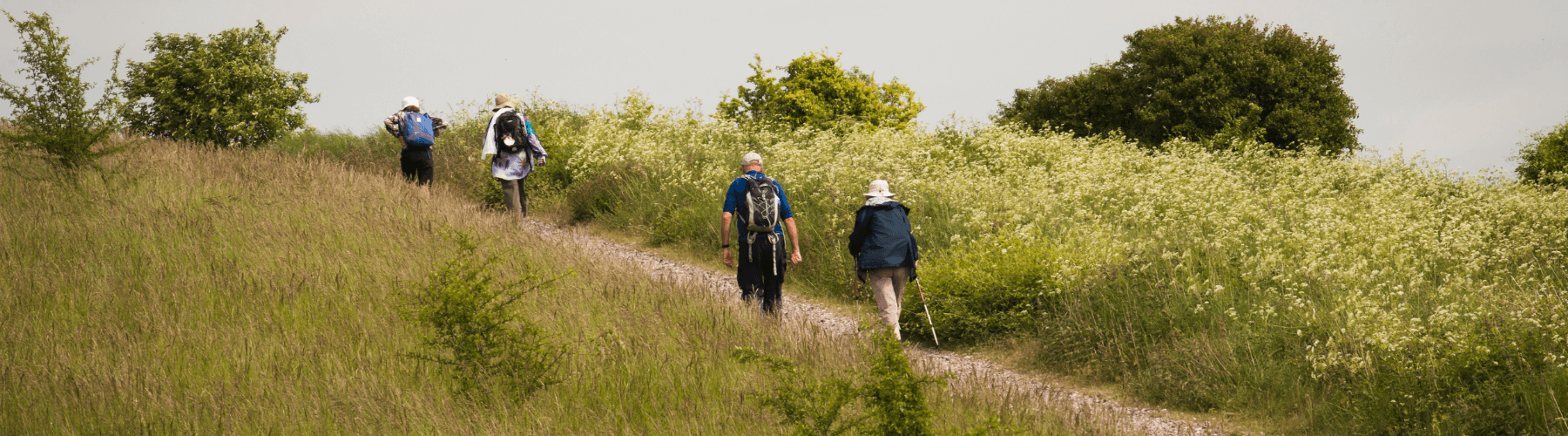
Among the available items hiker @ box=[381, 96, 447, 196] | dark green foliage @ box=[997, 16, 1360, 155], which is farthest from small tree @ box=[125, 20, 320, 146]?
dark green foliage @ box=[997, 16, 1360, 155]

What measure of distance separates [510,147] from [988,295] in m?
6.85

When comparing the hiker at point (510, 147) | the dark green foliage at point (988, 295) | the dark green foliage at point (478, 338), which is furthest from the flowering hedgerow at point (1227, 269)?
the dark green foliage at point (478, 338)

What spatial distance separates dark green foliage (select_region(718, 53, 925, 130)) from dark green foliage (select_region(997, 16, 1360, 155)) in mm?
5515

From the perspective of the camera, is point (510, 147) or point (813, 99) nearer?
point (510, 147)

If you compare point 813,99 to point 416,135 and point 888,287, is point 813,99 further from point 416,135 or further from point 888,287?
point 888,287

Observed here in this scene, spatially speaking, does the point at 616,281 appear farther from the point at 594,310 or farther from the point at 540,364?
the point at 540,364

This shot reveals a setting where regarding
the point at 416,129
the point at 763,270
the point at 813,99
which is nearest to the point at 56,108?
the point at 416,129

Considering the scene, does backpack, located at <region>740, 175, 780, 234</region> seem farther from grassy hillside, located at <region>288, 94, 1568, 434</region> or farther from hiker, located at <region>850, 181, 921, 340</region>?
grassy hillside, located at <region>288, 94, 1568, 434</region>

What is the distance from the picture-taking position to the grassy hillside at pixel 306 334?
196 inches

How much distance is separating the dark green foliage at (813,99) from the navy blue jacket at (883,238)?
49.9 ft

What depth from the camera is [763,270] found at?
8062 millimetres

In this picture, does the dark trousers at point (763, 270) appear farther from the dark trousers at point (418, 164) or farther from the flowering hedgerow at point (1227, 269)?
the dark trousers at point (418, 164)

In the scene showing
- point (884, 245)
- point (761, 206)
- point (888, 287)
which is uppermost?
point (761, 206)

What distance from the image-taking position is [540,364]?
548cm
